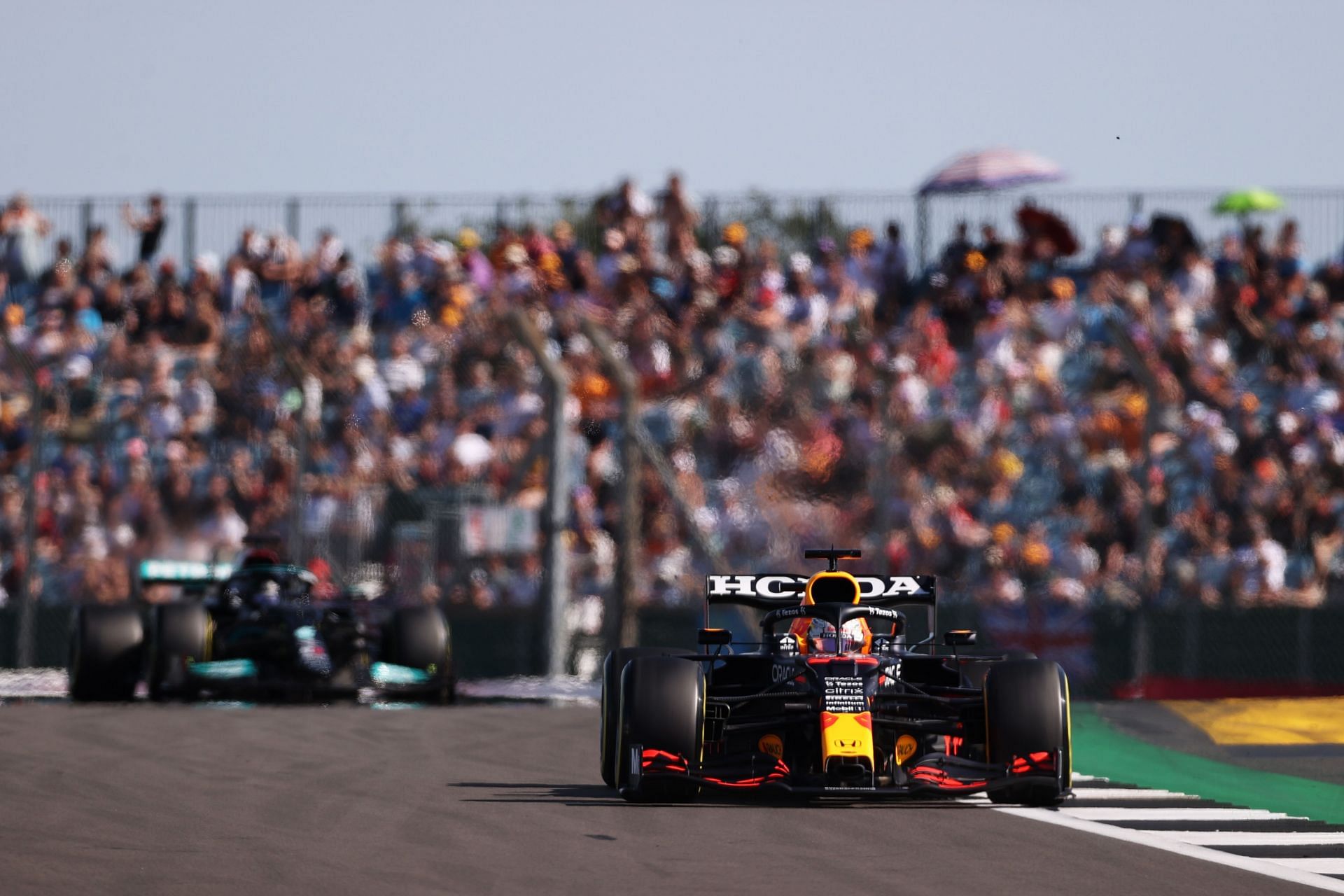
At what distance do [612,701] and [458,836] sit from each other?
6.03 feet

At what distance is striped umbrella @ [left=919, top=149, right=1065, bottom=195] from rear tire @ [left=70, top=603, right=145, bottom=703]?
1020 centimetres

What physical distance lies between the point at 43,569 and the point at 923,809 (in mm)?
13869

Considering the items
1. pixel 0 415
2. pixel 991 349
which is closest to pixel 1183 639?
pixel 991 349

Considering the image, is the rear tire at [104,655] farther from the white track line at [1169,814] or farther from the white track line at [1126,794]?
the white track line at [1169,814]

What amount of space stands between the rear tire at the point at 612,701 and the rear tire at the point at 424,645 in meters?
Result: 7.59

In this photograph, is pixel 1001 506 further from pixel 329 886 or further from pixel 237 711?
pixel 329 886

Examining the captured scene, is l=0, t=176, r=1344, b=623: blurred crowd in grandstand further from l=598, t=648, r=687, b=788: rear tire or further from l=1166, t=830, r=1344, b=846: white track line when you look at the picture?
l=1166, t=830, r=1344, b=846: white track line

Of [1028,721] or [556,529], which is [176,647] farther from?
[1028,721]

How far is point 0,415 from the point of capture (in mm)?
23766

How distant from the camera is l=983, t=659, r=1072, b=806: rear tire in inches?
418

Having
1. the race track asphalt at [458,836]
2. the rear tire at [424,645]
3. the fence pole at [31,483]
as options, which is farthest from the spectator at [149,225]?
the race track asphalt at [458,836]

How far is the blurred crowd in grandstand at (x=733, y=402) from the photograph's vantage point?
812 inches

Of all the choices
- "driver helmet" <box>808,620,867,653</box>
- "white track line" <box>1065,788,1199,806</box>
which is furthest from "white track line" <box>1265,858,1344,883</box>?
"driver helmet" <box>808,620,867,653</box>

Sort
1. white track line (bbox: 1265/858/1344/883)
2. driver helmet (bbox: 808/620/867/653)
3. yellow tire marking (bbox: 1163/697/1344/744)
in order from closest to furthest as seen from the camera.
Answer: white track line (bbox: 1265/858/1344/883)
driver helmet (bbox: 808/620/867/653)
yellow tire marking (bbox: 1163/697/1344/744)
